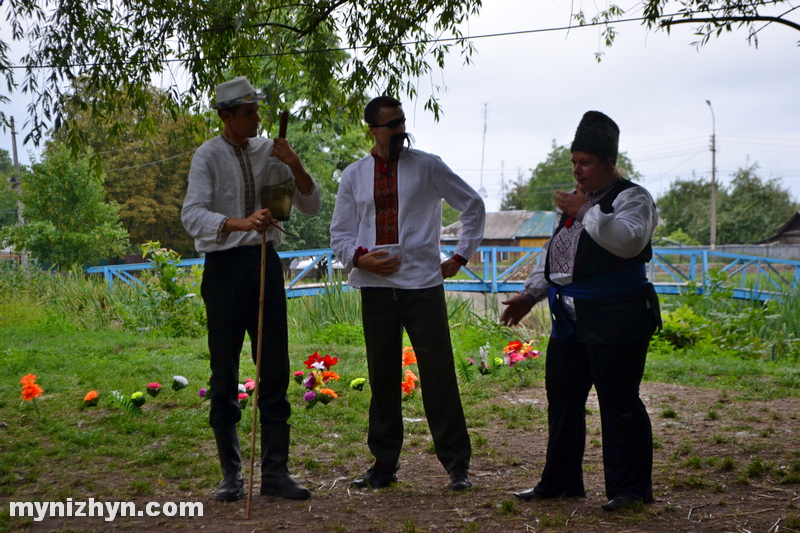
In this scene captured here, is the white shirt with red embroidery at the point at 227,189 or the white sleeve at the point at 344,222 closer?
the white shirt with red embroidery at the point at 227,189

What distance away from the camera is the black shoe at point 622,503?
9.89 ft

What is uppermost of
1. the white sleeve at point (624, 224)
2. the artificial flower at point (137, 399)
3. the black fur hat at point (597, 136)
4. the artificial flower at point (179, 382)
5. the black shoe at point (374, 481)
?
the black fur hat at point (597, 136)

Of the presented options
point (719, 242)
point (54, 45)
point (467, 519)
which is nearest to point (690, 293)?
point (467, 519)

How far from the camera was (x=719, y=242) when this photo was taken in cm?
4703

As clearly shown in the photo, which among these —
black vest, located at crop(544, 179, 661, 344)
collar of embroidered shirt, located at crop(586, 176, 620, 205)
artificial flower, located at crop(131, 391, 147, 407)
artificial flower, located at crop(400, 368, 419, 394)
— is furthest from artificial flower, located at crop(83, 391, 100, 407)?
collar of embroidered shirt, located at crop(586, 176, 620, 205)

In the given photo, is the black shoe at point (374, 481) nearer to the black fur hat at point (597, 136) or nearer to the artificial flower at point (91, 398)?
the black fur hat at point (597, 136)

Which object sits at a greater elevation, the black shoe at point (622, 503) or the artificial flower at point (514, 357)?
the artificial flower at point (514, 357)

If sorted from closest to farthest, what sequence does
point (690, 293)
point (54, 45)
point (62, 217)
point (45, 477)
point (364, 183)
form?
point (364, 183)
point (45, 477)
point (54, 45)
point (690, 293)
point (62, 217)

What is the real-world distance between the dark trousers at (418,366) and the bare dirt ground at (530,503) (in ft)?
0.67

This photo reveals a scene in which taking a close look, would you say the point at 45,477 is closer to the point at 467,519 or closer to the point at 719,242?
the point at 467,519

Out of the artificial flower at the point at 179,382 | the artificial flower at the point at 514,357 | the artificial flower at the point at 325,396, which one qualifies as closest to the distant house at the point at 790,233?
the artificial flower at the point at 514,357

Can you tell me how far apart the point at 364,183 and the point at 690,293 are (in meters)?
6.27

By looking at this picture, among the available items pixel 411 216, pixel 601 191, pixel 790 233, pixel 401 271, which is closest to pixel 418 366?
pixel 401 271

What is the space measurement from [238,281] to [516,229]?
51.3 m
